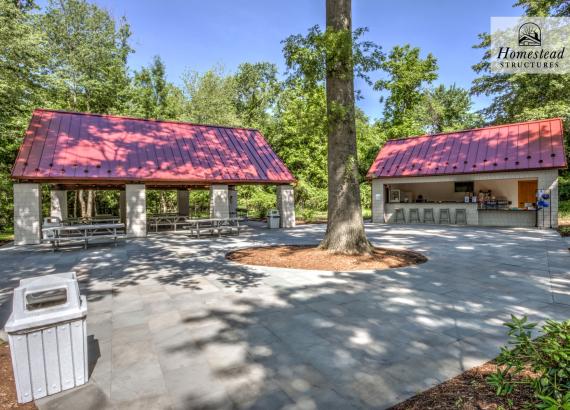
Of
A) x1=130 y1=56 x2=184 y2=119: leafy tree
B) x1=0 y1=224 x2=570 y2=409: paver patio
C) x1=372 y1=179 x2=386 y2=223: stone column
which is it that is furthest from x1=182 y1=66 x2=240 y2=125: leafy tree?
x1=0 y1=224 x2=570 y2=409: paver patio

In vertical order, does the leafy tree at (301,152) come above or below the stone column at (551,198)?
above

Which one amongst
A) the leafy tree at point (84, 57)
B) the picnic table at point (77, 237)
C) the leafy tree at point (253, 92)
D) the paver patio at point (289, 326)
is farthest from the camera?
the leafy tree at point (253, 92)

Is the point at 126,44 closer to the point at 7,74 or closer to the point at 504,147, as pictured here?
the point at 7,74

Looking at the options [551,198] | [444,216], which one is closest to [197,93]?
[444,216]

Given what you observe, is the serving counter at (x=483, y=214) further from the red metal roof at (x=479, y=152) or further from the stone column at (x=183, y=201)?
the stone column at (x=183, y=201)

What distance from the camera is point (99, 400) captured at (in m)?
2.74

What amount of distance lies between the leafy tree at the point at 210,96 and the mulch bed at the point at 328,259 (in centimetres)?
2444

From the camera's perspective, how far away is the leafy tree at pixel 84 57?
2344cm

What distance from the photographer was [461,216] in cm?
1788

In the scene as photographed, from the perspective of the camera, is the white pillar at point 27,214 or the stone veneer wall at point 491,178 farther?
the stone veneer wall at point 491,178

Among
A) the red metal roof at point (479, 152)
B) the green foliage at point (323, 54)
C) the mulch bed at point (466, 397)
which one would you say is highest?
the green foliage at point (323, 54)

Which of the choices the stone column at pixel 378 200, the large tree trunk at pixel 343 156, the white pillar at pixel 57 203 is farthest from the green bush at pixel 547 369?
the white pillar at pixel 57 203

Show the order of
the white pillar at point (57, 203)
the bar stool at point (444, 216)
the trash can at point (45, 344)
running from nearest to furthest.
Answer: the trash can at point (45, 344) → the white pillar at point (57, 203) → the bar stool at point (444, 216)

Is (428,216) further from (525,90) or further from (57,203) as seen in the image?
(57,203)
